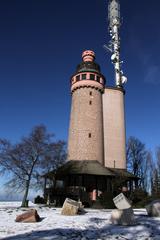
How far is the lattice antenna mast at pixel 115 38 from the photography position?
45094 mm

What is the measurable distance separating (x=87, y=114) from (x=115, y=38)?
18448mm

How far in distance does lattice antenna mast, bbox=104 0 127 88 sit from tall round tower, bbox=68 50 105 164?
4656 millimetres

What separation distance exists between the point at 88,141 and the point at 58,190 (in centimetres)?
934

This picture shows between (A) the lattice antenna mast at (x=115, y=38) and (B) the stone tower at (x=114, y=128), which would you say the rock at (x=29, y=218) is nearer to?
(B) the stone tower at (x=114, y=128)

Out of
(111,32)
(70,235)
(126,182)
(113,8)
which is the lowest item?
(70,235)

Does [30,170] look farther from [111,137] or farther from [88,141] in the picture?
[111,137]

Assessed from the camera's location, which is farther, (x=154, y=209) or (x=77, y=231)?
(x=154, y=209)

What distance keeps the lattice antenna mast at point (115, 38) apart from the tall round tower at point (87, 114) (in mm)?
4656

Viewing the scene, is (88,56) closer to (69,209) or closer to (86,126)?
(86,126)

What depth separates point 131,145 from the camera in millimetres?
48969

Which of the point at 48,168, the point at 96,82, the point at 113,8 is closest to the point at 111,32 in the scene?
the point at 113,8

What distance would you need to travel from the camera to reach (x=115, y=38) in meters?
48.0

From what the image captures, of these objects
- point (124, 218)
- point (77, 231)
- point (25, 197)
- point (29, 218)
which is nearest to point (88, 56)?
point (25, 197)

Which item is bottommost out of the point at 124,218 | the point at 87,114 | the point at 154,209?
the point at 124,218
